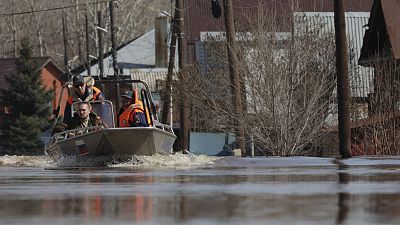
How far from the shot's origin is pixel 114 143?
24766 mm

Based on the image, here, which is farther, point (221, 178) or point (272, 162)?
point (272, 162)

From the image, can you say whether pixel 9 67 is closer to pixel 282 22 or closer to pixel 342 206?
pixel 282 22

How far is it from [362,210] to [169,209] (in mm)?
1796

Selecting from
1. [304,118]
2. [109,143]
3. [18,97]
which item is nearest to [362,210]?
[109,143]

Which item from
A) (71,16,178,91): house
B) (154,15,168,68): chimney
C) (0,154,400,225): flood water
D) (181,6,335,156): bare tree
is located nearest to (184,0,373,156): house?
(181,6,335,156): bare tree

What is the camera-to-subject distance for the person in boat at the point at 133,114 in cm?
2598

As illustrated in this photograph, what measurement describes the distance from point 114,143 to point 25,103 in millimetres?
57909

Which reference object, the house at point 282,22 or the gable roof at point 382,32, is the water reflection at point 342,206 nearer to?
the house at point 282,22

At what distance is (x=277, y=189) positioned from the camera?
14.2 meters

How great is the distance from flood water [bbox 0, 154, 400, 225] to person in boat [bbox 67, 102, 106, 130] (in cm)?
651

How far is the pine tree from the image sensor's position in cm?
7862

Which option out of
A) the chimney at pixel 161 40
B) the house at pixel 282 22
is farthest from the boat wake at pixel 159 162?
the chimney at pixel 161 40

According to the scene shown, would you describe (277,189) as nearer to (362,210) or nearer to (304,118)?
(362,210)

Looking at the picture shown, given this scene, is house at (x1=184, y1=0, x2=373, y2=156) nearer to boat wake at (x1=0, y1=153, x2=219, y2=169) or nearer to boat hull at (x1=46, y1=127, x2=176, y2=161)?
boat wake at (x1=0, y1=153, x2=219, y2=169)
